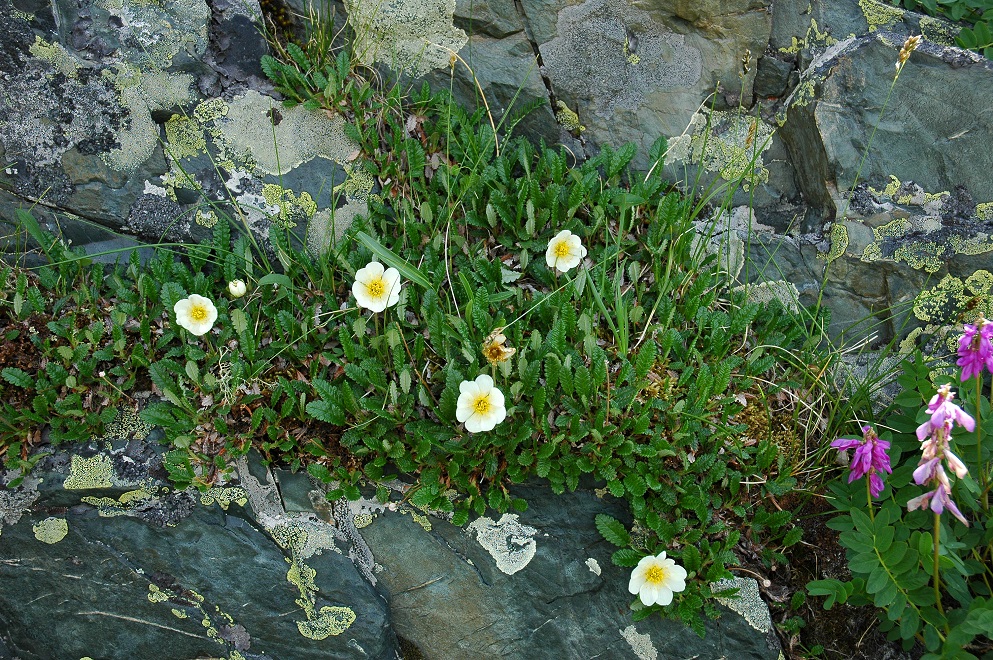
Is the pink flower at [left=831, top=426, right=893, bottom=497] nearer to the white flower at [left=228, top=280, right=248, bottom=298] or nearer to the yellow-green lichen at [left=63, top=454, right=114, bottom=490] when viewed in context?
the white flower at [left=228, top=280, right=248, bottom=298]

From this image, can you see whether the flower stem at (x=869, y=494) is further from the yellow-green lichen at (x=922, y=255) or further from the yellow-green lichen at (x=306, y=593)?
the yellow-green lichen at (x=306, y=593)

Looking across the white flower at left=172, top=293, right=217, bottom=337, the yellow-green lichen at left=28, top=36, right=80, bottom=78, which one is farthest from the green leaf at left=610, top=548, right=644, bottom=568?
the yellow-green lichen at left=28, top=36, right=80, bottom=78

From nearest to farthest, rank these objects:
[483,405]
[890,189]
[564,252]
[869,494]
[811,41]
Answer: [869,494], [483,405], [564,252], [890,189], [811,41]

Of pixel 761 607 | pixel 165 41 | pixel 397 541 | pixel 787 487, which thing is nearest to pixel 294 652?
pixel 397 541

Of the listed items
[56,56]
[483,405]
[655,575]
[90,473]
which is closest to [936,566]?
[655,575]

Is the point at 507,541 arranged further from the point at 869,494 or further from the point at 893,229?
the point at 893,229
